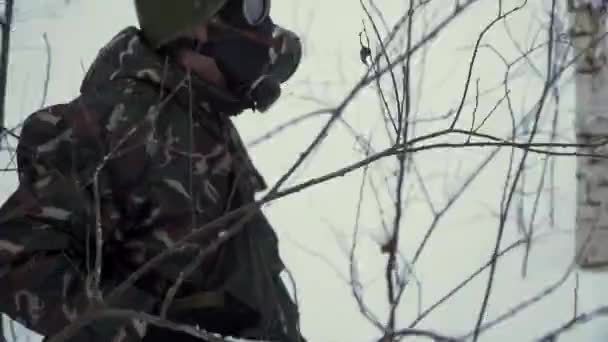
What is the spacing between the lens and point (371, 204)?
1.65 m

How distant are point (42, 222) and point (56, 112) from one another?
133 mm

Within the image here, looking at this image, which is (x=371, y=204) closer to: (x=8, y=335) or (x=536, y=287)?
(x=536, y=287)

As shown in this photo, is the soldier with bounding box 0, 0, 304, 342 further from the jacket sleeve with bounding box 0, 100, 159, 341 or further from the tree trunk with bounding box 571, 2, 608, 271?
the tree trunk with bounding box 571, 2, 608, 271

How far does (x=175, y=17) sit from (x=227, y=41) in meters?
0.09

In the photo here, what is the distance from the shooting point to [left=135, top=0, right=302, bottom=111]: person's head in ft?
2.66

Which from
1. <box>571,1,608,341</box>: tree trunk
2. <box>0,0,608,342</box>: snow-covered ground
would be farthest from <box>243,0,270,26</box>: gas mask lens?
<box>571,1,608,341</box>: tree trunk

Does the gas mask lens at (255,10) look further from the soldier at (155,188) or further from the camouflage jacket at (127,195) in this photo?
the camouflage jacket at (127,195)

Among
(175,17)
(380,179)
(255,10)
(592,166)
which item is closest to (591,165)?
(592,166)

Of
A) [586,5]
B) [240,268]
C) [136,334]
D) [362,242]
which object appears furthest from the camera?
[586,5]

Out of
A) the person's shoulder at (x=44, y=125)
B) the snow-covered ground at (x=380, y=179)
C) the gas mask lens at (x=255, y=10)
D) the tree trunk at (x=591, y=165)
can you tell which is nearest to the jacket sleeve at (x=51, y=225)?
the person's shoulder at (x=44, y=125)

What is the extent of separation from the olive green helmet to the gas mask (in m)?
0.05

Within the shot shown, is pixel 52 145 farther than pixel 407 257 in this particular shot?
No

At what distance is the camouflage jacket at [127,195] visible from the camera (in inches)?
26.8

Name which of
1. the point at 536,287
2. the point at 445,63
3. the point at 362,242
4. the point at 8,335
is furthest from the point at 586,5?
the point at 8,335
